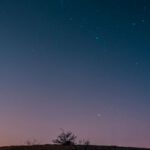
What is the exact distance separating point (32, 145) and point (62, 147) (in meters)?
2.44

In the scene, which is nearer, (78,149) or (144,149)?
(78,149)

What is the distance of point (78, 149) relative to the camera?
854 inches

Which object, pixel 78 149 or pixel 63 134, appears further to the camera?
pixel 63 134

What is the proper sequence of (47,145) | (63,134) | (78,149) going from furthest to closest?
(63,134) < (47,145) < (78,149)

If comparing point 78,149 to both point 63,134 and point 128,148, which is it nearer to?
point 128,148

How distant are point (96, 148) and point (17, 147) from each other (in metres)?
5.00

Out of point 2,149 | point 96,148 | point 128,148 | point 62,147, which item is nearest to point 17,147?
point 2,149

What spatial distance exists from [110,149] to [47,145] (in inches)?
158

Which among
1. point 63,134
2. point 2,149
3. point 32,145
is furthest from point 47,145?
point 63,134

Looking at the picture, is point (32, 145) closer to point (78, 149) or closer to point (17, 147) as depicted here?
point (17, 147)

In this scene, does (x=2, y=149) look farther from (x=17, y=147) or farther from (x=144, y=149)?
(x=144, y=149)

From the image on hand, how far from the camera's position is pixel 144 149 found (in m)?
23.5

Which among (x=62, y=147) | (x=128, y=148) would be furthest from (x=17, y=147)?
(x=128, y=148)

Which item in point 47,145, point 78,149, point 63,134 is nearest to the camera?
point 78,149
